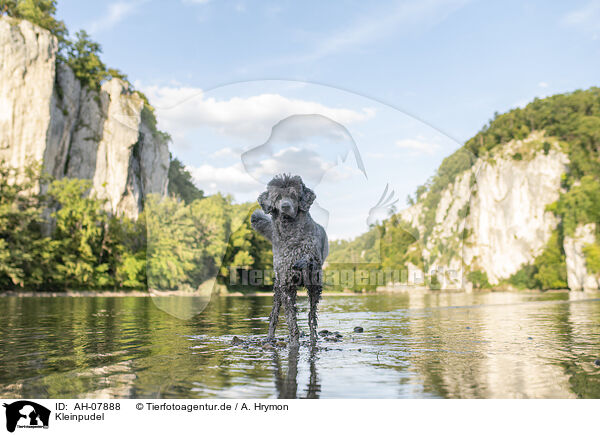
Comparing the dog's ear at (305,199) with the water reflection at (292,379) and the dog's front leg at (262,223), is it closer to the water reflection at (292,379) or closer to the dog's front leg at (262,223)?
the dog's front leg at (262,223)

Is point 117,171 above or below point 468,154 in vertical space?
above

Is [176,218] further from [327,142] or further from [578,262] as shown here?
[578,262]

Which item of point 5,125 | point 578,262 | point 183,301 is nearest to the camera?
point 183,301

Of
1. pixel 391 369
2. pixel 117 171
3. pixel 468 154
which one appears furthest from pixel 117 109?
pixel 391 369

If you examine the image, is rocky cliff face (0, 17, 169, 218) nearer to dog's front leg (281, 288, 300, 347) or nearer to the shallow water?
the shallow water

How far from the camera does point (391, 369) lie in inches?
222

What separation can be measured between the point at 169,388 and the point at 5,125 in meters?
55.9
